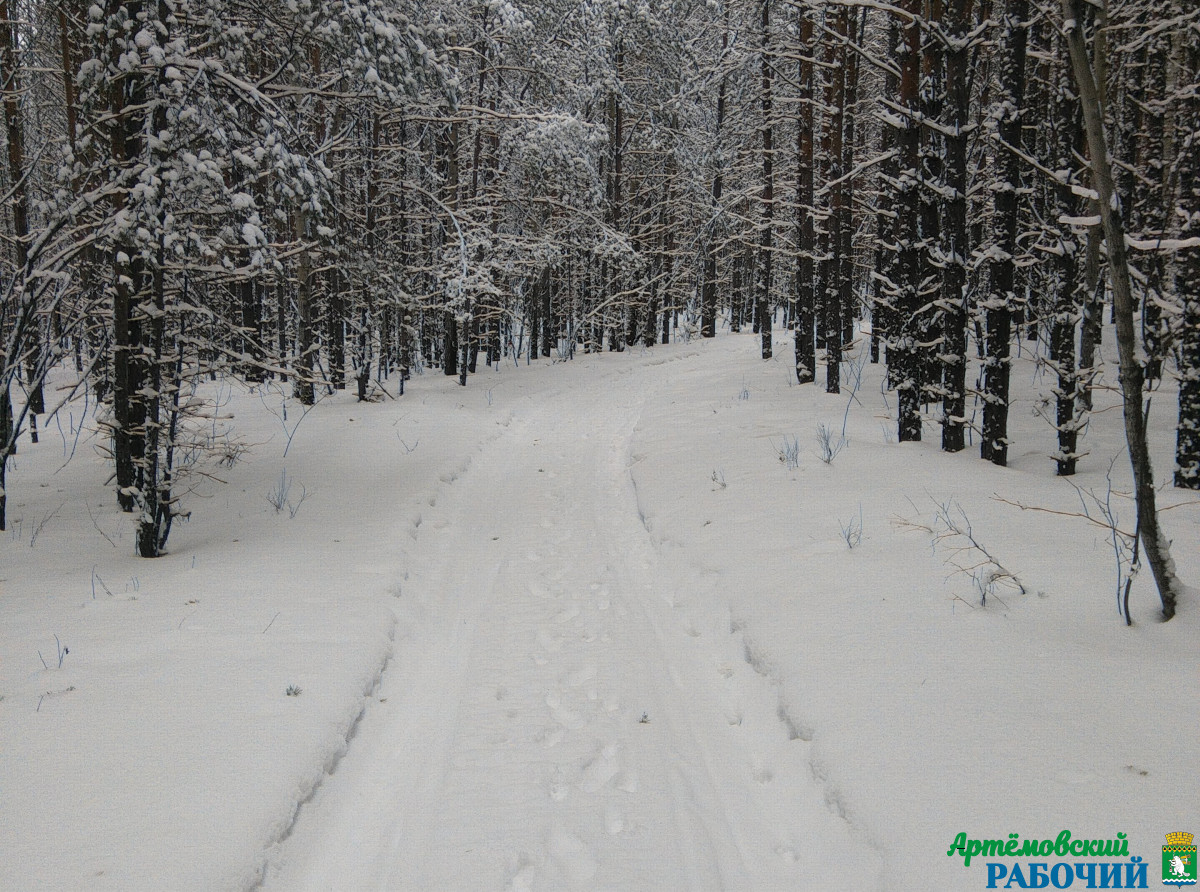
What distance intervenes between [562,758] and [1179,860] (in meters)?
2.70

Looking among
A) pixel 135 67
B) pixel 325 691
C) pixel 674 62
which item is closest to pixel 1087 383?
pixel 325 691

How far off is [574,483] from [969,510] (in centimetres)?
522

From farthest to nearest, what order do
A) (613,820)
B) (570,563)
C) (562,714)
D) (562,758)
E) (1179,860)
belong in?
(570,563)
(562,714)
(562,758)
(613,820)
(1179,860)

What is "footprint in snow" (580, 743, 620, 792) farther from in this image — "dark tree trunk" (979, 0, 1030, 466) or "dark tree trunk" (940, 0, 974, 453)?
"dark tree trunk" (940, 0, 974, 453)

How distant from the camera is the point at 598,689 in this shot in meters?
4.48

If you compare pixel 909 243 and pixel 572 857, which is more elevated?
pixel 909 243

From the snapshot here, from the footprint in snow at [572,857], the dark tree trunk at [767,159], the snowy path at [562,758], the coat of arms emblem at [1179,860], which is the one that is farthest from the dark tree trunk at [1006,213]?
the dark tree trunk at [767,159]

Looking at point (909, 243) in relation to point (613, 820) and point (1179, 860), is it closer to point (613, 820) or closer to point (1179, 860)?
point (1179, 860)

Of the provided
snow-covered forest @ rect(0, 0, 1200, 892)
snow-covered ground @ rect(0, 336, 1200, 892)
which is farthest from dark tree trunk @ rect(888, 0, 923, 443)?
snow-covered ground @ rect(0, 336, 1200, 892)

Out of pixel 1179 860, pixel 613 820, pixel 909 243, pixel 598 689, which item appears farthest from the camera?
pixel 909 243

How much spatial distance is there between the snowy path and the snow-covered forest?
0.03 meters

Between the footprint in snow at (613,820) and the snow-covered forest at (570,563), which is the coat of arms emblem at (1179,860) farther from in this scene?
the footprint in snow at (613,820)

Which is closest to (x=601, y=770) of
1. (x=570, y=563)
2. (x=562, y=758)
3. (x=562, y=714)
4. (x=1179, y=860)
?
(x=562, y=758)

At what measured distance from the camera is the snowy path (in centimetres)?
301
